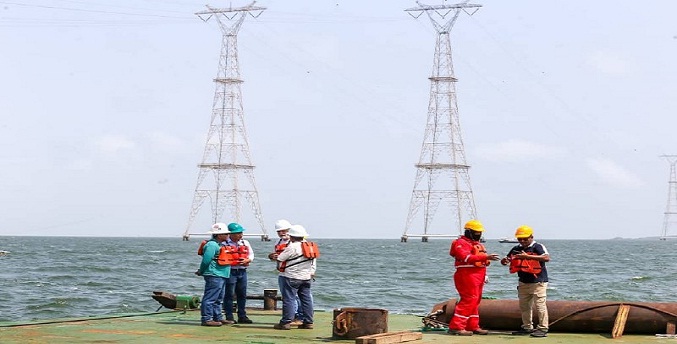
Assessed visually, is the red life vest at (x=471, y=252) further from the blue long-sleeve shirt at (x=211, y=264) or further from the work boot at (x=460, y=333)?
the blue long-sleeve shirt at (x=211, y=264)

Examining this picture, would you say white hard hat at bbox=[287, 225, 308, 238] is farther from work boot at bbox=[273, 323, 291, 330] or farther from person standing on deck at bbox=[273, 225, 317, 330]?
work boot at bbox=[273, 323, 291, 330]

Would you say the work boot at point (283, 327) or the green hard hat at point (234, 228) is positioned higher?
the green hard hat at point (234, 228)

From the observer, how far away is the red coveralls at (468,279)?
14.3 m

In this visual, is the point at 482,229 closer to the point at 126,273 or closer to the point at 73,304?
the point at 73,304

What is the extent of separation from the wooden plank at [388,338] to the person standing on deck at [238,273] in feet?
10.4

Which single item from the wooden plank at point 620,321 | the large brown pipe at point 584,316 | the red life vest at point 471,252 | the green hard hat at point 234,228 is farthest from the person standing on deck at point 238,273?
the wooden plank at point 620,321

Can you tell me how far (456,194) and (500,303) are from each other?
98315 millimetres

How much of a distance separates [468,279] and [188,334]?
3754 mm

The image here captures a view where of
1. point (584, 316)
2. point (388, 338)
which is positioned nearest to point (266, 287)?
point (584, 316)

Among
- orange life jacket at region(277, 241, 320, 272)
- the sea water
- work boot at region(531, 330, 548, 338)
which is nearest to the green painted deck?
work boot at region(531, 330, 548, 338)

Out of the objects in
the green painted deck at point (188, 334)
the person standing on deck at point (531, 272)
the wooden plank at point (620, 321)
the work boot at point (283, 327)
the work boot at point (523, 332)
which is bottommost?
the green painted deck at point (188, 334)

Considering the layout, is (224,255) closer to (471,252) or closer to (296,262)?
(296,262)

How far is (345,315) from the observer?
13852mm

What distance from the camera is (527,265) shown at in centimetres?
Result: 1432
